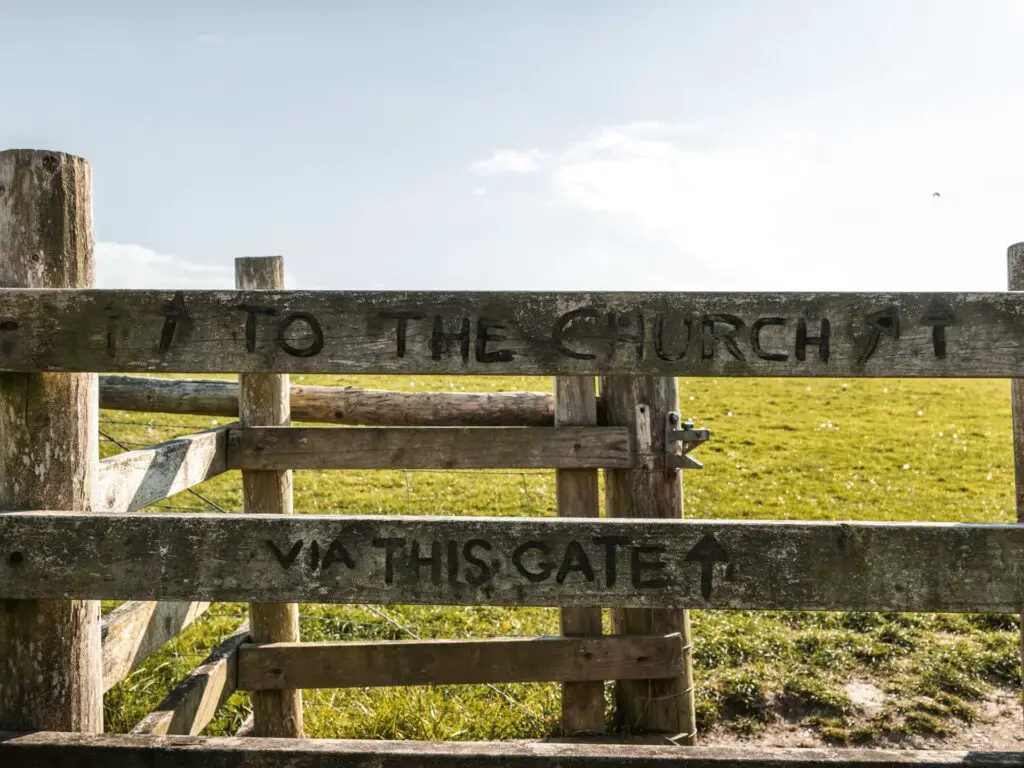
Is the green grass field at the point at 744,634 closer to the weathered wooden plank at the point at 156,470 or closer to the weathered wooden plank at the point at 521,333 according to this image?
the weathered wooden plank at the point at 521,333

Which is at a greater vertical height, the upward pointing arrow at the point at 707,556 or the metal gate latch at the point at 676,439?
the metal gate latch at the point at 676,439

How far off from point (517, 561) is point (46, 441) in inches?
59.8

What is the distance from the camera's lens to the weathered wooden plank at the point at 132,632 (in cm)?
326

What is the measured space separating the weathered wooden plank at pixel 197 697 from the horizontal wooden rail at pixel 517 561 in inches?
59.9

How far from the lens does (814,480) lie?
45.3 ft

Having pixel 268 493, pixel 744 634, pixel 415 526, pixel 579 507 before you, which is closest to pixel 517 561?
pixel 415 526

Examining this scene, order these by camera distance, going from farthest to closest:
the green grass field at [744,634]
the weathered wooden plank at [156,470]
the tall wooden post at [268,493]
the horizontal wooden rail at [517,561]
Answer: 1. the green grass field at [744,634]
2. the tall wooden post at [268,493]
3. the weathered wooden plank at [156,470]
4. the horizontal wooden rail at [517,561]

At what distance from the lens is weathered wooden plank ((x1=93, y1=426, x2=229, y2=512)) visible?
3066mm

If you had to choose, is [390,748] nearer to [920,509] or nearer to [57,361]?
[57,361]

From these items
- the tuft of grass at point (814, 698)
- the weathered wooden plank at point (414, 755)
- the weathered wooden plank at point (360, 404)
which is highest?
the weathered wooden plank at point (360, 404)

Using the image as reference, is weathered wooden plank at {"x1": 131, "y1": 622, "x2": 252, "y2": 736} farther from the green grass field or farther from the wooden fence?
the wooden fence

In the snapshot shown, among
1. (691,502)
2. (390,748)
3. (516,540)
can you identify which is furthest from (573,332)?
(691,502)

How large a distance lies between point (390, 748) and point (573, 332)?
4.27 ft

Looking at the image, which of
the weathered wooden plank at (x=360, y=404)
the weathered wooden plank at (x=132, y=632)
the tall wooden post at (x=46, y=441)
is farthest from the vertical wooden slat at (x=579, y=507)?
the tall wooden post at (x=46, y=441)
